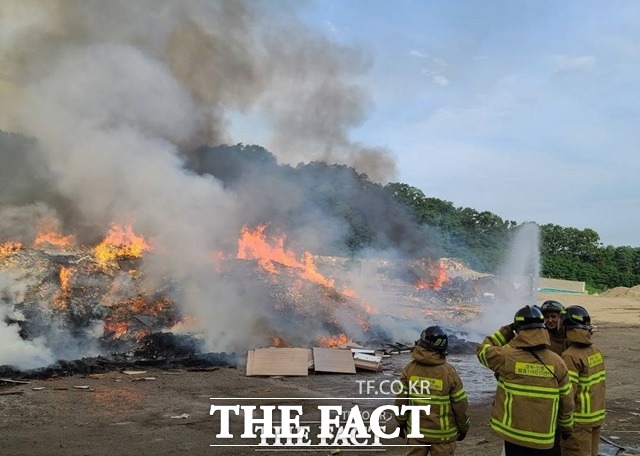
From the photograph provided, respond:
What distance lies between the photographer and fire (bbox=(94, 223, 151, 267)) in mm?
14508

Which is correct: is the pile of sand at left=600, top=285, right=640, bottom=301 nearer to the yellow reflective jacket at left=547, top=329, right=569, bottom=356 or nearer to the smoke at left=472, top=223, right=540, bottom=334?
the smoke at left=472, top=223, right=540, bottom=334

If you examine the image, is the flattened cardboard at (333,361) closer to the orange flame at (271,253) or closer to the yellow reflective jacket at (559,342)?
the orange flame at (271,253)

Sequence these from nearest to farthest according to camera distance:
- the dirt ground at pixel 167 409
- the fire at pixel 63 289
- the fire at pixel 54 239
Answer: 1. the dirt ground at pixel 167 409
2. the fire at pixel 63 289
3. the fire at pixel 54 239

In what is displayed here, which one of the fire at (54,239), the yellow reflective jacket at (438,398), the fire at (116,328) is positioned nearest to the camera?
the yellow reflective jacket at (438,398)

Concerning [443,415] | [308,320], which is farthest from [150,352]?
[443,415]

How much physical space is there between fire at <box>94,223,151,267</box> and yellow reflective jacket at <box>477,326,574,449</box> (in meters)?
12.9

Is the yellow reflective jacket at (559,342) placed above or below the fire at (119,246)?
below

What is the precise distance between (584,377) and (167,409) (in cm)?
603

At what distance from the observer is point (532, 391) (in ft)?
11.8

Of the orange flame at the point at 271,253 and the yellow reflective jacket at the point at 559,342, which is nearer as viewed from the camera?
the yellow reflective jacket at the point at 559,342

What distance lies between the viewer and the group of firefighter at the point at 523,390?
3598mm

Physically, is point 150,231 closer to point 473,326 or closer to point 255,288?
point 255,288

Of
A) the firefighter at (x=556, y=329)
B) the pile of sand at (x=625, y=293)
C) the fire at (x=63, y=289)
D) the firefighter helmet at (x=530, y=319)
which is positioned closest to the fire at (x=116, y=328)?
the fire at (x=63, y=289)

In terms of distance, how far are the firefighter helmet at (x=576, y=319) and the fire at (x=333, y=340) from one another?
9200 millimetres
